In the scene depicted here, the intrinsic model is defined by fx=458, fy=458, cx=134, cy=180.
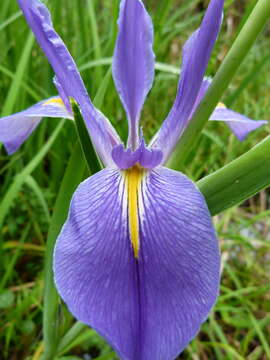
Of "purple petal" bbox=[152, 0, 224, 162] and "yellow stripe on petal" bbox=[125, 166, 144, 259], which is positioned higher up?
"purple petal" bbox=[152, 0, 224, 162]

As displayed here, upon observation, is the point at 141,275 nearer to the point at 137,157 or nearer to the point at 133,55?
the point at 137,157

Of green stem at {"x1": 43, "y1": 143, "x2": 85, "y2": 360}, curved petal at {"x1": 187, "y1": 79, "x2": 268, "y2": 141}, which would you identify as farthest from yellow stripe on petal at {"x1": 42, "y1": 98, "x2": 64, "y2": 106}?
curved petal at {"x1": 187, "y1": 79, "x2": 268, "y2": 141}

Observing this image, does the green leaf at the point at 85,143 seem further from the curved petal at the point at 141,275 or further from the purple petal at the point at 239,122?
the purple petal at the point at 239,122

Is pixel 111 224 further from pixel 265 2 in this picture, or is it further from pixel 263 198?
pixel 263 198

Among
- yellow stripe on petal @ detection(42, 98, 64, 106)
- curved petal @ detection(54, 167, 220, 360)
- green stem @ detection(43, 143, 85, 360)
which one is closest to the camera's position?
curved petal @ detection(54, 167, 220, 360)

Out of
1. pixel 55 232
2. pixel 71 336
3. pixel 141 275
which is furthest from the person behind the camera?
pixel 71 336

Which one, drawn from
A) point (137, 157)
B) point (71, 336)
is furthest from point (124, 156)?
point (71, 336)

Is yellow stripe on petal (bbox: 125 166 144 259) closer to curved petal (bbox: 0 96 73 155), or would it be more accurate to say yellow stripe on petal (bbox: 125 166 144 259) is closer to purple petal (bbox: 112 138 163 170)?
purple petal (bbox: 112 138 163 170)
